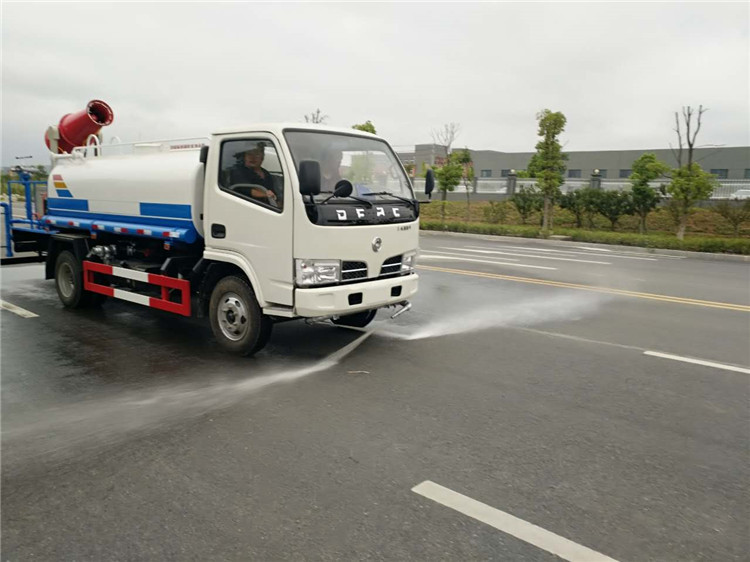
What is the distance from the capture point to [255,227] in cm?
577

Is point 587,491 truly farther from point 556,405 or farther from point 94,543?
point 94,543

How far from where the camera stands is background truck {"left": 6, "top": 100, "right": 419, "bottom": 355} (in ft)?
18.2

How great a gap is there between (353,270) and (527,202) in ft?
79.2

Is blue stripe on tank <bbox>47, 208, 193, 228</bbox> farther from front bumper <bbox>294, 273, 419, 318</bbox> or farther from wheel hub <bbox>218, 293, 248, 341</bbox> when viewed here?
front bumper <bbox>294, 273, 419, 318</bbox>

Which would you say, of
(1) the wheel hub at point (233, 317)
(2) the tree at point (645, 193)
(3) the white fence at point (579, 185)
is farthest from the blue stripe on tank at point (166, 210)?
(3) the white fence at point (579, 185)

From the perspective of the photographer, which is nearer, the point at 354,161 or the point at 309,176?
the point at 309,176

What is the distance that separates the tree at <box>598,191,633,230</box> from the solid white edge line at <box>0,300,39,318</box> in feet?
76.0

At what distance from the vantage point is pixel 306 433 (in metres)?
4.19

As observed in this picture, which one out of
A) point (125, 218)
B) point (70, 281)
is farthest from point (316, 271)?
point (70, 281)

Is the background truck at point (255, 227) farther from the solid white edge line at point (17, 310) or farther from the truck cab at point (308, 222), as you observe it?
the solid white edge line at point (17, 310)

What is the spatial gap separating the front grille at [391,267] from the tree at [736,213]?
2158 centimetres

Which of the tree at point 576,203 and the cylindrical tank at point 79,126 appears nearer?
the cylindrical tank at point 79,126

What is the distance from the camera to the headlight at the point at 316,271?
5.52 meters

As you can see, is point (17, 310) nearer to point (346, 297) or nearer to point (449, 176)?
point (346, 297)
